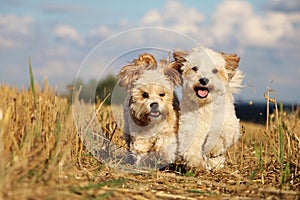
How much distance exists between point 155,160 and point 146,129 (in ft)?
1.42

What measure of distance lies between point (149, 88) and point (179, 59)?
2.16 feet

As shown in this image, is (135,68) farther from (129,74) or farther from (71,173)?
(71,173)

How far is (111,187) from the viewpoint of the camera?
4.36 m

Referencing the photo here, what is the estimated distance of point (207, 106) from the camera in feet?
21.3

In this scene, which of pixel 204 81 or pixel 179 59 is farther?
pixel 179 59

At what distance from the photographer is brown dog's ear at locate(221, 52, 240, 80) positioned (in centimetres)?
671

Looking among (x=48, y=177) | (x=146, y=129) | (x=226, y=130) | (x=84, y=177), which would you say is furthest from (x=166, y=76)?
(x=48, y=177)

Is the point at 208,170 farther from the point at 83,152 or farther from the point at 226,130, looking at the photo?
the point at 83,152

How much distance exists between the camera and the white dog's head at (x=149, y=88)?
6.06 metres

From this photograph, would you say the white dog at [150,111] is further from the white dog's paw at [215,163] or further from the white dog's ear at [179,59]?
the white dog's paw at [215,163]

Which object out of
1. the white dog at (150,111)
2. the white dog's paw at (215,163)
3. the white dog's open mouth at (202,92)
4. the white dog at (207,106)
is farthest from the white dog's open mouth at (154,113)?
the white dog's paw at (215,163)

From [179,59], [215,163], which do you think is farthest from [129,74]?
[215,163]

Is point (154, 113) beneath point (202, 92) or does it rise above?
beneath

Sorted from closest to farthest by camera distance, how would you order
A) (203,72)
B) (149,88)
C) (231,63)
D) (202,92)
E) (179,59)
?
(149,88) → (203,72) → (202,92) → (179,59) → (231,63)
